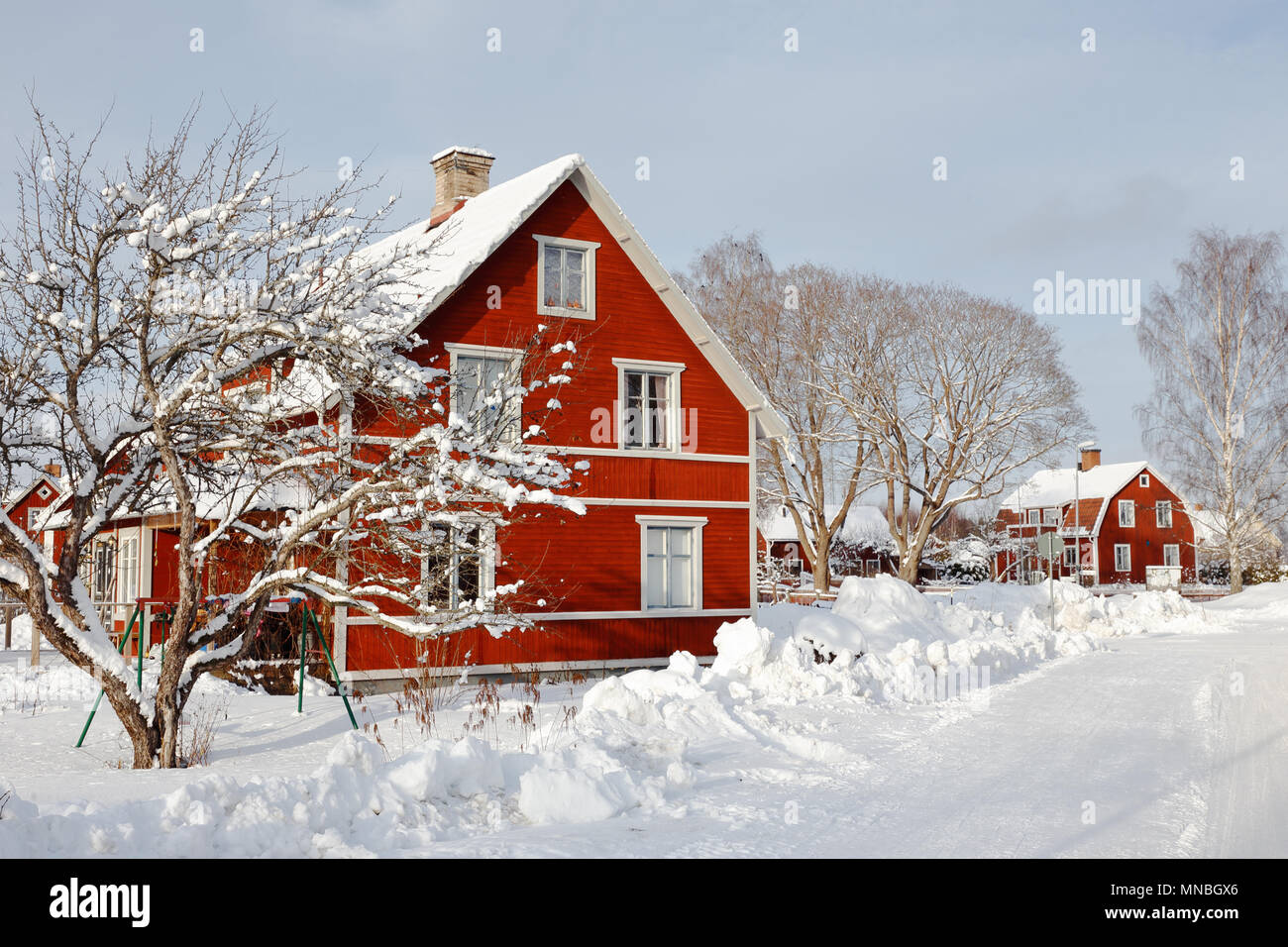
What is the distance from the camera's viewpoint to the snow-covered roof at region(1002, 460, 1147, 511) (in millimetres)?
66812

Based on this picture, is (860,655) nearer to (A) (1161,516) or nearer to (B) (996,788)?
(B) (996,788)

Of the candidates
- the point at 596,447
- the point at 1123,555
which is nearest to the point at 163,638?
the point at 596,447

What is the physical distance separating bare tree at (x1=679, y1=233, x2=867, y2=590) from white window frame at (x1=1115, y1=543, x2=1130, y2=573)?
34.7 metres

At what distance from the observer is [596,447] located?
20203mm

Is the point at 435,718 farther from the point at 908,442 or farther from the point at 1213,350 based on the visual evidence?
the point at 1213,350

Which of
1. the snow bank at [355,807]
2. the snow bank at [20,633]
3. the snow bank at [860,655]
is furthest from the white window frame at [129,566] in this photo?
the snow bank at [355,807]

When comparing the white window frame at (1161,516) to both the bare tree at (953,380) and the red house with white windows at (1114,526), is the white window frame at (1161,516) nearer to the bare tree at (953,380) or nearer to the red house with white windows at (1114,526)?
the red house with white windows at (1114,526)

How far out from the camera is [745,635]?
51.6ft

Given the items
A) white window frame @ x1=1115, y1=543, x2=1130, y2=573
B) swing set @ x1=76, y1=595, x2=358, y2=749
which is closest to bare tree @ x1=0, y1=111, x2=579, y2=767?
swing set @ x1=76, y1=595, x2=358, y2=749

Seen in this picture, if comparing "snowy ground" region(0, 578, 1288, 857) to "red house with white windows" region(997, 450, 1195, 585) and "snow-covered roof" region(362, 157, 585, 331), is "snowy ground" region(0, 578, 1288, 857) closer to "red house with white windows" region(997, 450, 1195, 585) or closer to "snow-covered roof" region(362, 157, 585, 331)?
"snow-covered roof" region(362, 157, 585, 331)

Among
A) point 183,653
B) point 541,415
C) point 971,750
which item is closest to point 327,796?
point 183,653

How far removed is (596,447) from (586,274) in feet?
10.5

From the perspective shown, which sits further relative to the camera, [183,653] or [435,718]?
[435,718]
